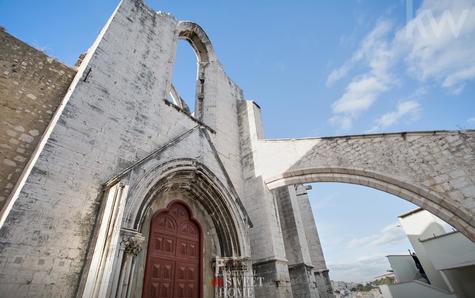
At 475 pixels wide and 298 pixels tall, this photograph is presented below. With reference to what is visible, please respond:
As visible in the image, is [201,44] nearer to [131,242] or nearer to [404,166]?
[404,166]

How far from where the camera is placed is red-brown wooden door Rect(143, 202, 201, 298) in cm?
452

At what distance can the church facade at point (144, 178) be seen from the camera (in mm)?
3347

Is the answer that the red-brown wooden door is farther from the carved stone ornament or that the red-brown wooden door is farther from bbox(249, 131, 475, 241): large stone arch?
bbox(249, 131, 475, 241): large stone arch

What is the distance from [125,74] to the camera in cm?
591

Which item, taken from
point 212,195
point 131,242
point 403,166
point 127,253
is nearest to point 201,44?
point 212,195

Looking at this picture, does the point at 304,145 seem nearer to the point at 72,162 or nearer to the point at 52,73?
the point at 72,162

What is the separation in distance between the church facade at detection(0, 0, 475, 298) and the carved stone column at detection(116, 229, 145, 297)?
0.06 ft

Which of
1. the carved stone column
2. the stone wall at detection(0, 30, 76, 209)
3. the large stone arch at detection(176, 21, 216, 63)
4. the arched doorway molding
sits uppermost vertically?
the large stone arch at detection(176, 21, 216, 63)

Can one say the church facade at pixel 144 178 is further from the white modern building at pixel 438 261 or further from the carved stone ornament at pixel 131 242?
the white modern building at pixel 438 261

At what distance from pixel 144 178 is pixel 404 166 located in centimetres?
558

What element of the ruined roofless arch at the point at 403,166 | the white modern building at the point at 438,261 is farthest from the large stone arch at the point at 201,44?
the white modern building at the point at 438,261

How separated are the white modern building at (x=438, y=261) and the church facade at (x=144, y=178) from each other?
7.67 metres

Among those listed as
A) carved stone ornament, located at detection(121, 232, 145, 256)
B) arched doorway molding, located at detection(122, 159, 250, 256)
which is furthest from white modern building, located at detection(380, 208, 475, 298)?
carved stone ornament, located at detection(121, 232, 145, 256)

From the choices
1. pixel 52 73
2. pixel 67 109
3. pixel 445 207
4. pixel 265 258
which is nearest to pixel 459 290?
pixel 445 207
